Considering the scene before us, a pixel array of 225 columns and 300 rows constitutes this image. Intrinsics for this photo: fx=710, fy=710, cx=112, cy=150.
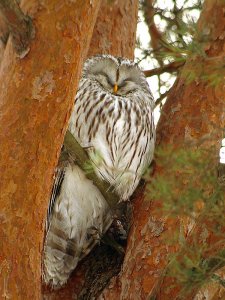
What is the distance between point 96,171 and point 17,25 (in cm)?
130

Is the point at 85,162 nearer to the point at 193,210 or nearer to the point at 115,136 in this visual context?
the point at 115,136

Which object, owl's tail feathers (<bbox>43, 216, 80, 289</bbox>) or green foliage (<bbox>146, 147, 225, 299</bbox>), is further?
owl's tail feathers (<bbox>43, 216, 80, 289</bbox>)

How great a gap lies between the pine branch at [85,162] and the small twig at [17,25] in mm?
612

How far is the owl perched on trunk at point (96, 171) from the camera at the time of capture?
3.61m

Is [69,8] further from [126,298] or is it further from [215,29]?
[126,298]

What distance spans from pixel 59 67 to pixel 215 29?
105 cm

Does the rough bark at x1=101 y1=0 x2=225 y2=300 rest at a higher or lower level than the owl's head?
lower

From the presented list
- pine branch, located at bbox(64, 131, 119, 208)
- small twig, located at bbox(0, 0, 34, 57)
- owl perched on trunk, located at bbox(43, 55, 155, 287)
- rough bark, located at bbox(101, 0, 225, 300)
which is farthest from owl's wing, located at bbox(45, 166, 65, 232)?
small twig, located at bbox(0, 0, 34, 57)

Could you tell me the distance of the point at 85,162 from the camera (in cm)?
332

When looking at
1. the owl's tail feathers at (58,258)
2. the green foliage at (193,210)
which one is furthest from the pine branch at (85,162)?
the green foliage at (193,210)

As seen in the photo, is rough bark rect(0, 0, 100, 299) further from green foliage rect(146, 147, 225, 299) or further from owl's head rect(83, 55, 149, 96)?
owl's head rect(83, 55, 149, 96)

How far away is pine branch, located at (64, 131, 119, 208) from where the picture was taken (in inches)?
124

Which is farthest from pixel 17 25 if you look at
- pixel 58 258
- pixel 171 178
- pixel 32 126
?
pixel 58 258

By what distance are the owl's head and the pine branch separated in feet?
2.35
